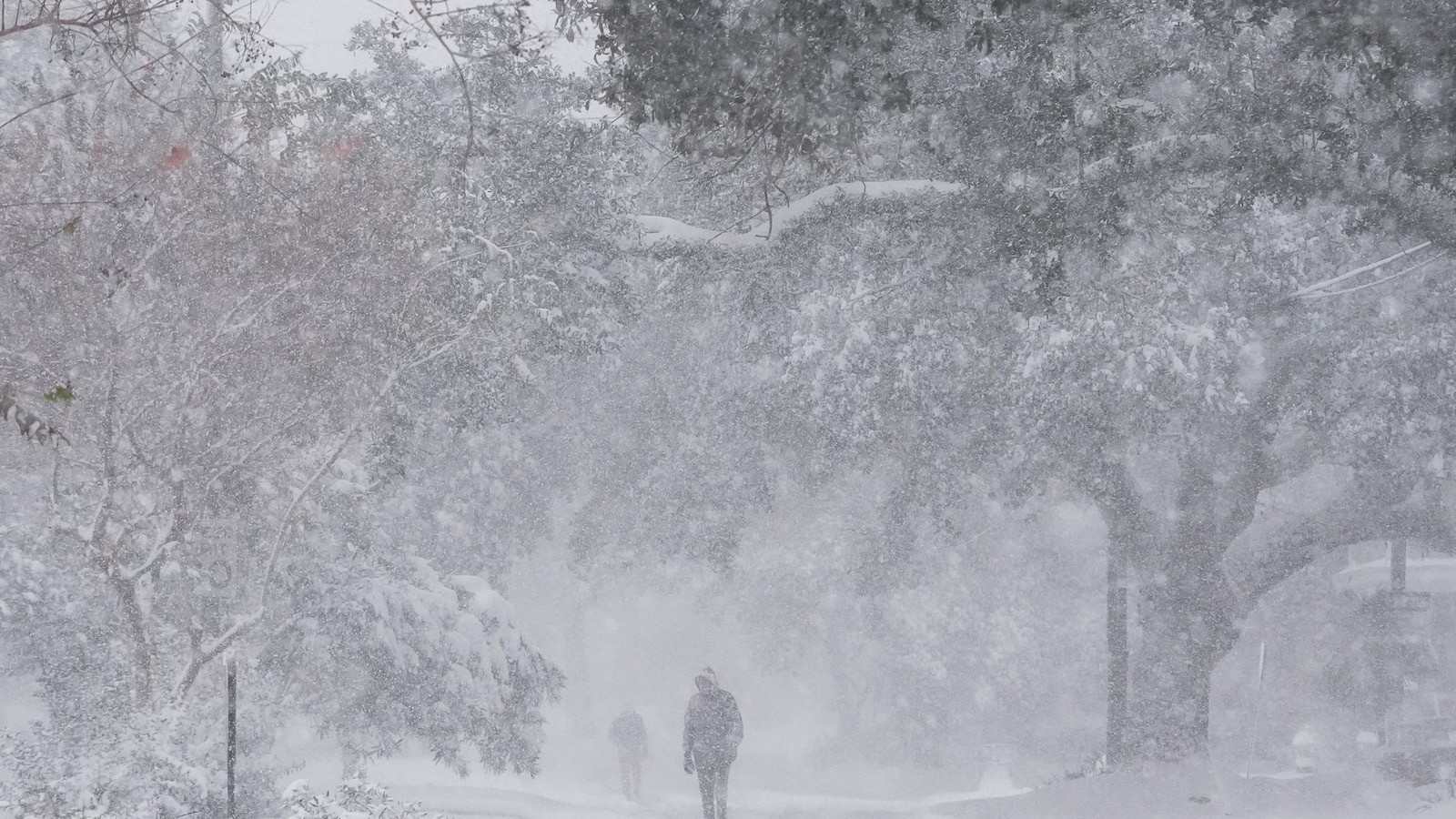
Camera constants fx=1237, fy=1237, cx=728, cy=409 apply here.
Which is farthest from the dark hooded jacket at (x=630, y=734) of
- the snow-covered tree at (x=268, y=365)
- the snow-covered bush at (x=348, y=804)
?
the snow-covered bush at (x=348, y=804)

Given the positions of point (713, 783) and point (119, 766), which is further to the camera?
point (713, 783)

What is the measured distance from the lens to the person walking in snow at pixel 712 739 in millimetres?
11922

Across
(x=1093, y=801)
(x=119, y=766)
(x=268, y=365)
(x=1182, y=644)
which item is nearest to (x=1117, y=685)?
(x=1182, y=644)

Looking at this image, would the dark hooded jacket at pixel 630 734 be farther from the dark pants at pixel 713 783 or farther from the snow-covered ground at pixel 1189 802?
the dark pants at pixel 713 783

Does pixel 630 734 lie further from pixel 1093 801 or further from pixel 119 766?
pixel 119 766

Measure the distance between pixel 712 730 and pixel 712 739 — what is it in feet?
0.32

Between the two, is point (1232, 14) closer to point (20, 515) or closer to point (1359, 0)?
point (1359, 0)

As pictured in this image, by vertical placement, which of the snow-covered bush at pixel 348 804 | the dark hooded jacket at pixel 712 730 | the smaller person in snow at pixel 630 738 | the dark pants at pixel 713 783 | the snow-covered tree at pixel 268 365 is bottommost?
the smaller person in snow at pixel 630 738

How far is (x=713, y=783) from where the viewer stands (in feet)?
40.4

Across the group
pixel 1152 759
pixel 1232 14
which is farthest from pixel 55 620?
pixel 1152 759

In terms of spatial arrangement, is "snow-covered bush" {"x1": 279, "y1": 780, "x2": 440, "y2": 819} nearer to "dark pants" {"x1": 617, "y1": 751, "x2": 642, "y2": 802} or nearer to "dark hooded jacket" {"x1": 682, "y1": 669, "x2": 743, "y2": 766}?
"dark hooded jacket" {"x1": 682, "y1": 669, "x2": 743, "y2": 766}

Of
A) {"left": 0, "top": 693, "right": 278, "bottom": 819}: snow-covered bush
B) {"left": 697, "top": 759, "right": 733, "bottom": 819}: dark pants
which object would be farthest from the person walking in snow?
{"left": 0, "top": 693, "right": 278, "bottom": 819}: snow-covered bush

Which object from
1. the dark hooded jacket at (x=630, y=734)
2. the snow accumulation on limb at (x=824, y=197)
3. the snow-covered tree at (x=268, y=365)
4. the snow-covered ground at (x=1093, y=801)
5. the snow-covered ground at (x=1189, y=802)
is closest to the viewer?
the snow accumulation on limb at (x=824, y=197)

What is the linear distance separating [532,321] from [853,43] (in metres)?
6.99
